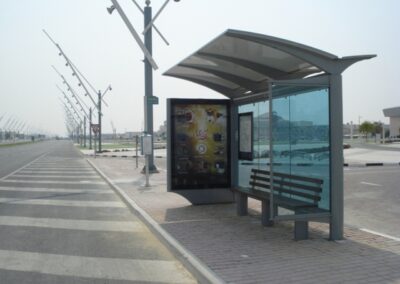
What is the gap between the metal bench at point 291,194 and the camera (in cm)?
787

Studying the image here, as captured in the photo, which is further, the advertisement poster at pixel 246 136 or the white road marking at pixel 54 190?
the white road marking at pixel 54 190

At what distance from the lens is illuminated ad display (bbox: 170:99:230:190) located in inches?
462

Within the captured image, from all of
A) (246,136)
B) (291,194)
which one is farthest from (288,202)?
(246,136)

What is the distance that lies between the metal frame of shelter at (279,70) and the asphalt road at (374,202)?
168 cm

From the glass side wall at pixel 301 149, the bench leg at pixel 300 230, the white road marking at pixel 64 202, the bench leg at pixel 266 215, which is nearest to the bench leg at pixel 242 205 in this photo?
the bench leg at pixel 266 215

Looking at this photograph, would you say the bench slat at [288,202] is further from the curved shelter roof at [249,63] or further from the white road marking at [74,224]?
the white road marking at [74,224]

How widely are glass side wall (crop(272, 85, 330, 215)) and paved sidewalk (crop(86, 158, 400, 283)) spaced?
1.94 feet

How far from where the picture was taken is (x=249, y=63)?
932 centimetres

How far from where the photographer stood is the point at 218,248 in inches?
293

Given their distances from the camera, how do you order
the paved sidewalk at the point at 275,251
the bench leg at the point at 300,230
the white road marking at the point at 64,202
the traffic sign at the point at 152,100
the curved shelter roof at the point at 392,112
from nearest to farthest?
the paved sidewalk at the point at 275,251
the bench leg at the point at 300,230
the white road marking at the point at 64,202
the traffic sign at the point at 152,100
the curved shelter roof at the point at 392,112

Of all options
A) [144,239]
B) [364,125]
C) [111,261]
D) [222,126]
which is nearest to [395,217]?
[222,126]

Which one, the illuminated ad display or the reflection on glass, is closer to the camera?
the reflection on glass

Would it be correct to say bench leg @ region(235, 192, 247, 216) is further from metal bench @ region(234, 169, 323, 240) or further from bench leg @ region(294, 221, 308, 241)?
bench leg @ region(294, 221, 308, 241)

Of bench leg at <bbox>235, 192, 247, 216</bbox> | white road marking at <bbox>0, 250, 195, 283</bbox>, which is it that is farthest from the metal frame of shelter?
bench leg at <bbox>235, 192, 247, 216</bbox>
